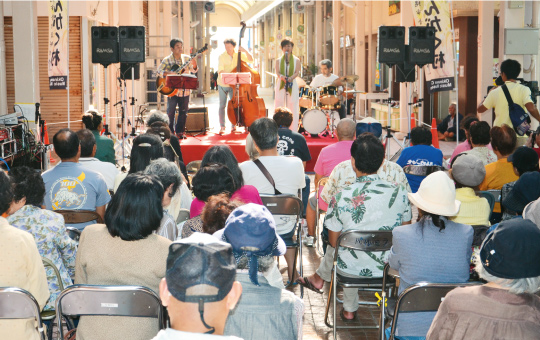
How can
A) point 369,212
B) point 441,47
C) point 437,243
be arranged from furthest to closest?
point 441,47, point 369,212, point 437,243

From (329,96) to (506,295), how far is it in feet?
34.5

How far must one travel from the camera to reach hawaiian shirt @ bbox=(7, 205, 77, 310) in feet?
11.4

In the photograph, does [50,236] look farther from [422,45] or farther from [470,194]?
[422,45]

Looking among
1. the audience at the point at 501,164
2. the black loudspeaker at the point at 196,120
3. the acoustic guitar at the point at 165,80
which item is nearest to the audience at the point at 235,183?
the audience at the point at 501,164

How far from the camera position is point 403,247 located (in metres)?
3.21

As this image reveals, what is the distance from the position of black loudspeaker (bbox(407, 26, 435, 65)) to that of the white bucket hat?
5.08 m

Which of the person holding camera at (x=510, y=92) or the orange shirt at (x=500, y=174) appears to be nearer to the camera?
the orange shirt at (x=500, y=174)

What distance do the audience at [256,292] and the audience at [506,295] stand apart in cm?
58

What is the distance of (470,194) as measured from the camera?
3990mm

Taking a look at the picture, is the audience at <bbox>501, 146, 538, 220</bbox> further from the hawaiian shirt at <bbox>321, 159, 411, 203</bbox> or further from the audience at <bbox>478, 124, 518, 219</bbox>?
the hawaiian shirt at <bbox>321, 159, 411, 203</bbox>

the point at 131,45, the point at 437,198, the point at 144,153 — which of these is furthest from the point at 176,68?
the point at 437,198

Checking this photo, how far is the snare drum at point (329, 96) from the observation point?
12578mm

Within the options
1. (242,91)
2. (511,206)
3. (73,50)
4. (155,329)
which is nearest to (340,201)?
(511,206)

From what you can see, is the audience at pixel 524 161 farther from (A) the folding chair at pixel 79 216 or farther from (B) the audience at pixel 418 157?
(A) the folding chair at pixel 79 216
